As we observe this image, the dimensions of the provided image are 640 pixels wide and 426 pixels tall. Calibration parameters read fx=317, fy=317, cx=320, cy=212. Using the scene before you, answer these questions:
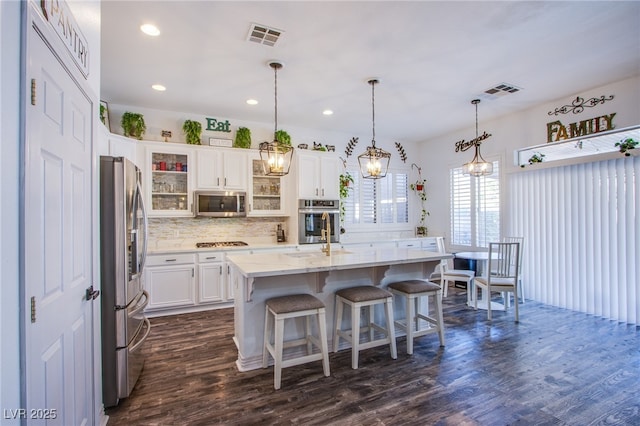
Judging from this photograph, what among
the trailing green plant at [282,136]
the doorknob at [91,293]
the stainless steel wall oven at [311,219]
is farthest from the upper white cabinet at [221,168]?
the doorknob at [91,293]

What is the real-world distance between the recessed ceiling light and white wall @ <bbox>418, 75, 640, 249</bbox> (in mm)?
4117

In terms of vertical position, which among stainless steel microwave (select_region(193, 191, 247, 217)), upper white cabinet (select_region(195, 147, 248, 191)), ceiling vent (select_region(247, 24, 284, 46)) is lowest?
stainless steel microwave (select_region(193, 191, 247, 217))

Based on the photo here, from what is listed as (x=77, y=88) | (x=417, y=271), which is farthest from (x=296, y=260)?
(x=77, y=88)

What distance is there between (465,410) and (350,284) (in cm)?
140

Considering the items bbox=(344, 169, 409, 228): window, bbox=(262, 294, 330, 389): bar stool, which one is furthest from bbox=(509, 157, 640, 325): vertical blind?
bbox=(262, 294, 330, 389): bar stool

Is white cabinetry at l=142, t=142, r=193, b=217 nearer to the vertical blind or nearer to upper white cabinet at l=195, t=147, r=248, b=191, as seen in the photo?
upper white cabinet at l=195, t=147, r=248, b=191

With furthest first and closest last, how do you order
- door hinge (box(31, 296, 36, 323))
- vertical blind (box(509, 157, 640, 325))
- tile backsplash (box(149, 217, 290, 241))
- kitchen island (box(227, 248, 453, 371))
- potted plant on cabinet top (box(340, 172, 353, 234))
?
potted plant on cabinet top (box(340, 172, 353, 234)) → tile backsplash (box(149, 217, 290, 241)) → vertical blind (box(509, 157, 640, 325)) → kitchen island (box(227, 248, 453, 371)) → door hinge (box(31, 296, 36, 323))

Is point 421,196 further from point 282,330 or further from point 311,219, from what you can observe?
point 282,330

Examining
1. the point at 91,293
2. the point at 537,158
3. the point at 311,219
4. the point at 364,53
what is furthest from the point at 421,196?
the point at 91,293

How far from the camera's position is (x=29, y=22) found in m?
1.12

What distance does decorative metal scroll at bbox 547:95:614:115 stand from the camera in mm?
4090

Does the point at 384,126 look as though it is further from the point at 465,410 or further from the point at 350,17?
the point at 465,410

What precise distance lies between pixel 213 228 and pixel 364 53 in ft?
11.5

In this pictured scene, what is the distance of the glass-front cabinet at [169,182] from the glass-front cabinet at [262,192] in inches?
37.7
